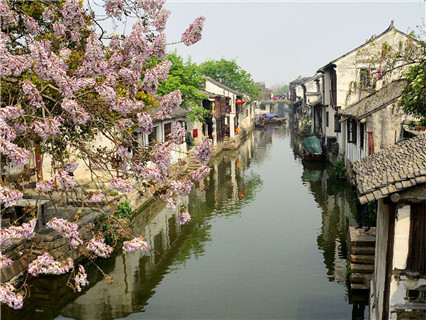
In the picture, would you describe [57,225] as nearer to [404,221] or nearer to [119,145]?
[119,145]

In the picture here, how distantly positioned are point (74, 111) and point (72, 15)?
2305 mm

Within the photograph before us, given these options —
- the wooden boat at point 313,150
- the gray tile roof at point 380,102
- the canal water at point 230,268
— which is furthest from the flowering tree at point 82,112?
the wooden boat at point 313,150

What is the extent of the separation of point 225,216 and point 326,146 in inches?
795

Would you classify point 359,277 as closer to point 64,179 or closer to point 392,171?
point 392,171

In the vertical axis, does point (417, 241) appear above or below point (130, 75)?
below

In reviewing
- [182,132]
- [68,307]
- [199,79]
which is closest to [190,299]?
[68,307]

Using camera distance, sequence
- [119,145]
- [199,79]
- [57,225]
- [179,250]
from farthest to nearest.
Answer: [199,79]
[179,250]
[119,145]
[57,225]

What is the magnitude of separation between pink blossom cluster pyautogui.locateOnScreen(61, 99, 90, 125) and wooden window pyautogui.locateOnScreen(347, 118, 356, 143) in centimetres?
2251

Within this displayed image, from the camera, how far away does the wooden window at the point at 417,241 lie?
25.8ft

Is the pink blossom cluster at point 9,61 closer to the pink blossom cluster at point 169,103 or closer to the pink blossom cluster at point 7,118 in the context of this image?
the pink blossom cluster at point 7,118

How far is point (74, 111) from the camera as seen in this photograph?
7199 mm

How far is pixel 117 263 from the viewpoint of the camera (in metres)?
15.3

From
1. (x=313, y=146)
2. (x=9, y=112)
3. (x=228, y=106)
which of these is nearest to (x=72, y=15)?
(x=9, y=112)

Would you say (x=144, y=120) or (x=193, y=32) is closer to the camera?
(x=144, y=120)
